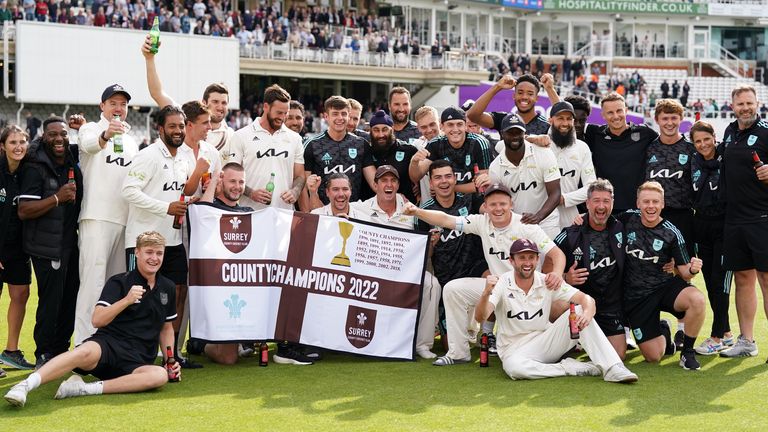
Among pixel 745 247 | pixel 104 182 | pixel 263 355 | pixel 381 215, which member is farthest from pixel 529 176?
pixel 104 182

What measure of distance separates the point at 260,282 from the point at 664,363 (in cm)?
363

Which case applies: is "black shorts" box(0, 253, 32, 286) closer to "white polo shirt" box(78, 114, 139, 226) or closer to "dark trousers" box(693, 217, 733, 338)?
"white polo shirt" box(78, 114, 139, 226)

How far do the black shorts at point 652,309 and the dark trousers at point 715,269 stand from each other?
0.59 meters

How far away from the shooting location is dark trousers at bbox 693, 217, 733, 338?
28.3 ft

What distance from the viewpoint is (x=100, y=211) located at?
8102 millimetres

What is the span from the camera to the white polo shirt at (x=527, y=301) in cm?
770

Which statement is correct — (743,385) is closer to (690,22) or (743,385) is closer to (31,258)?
(31,258)

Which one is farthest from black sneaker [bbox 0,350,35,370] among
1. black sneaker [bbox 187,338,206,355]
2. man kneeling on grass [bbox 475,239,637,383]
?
man kneeling on grass [bbox 475,239,637,383]

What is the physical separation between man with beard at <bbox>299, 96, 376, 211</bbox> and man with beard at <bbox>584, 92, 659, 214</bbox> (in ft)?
7.63

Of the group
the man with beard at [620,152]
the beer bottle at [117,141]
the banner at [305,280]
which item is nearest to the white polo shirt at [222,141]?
the banner at [305,280]

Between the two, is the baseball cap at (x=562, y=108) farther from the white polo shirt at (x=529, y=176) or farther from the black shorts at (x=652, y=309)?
the black shorts at (x=652, y=309)

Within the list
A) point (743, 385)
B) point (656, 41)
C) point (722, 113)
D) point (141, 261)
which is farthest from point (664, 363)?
point (656, 41)

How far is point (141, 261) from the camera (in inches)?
285

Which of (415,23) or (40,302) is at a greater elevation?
(415,23)
